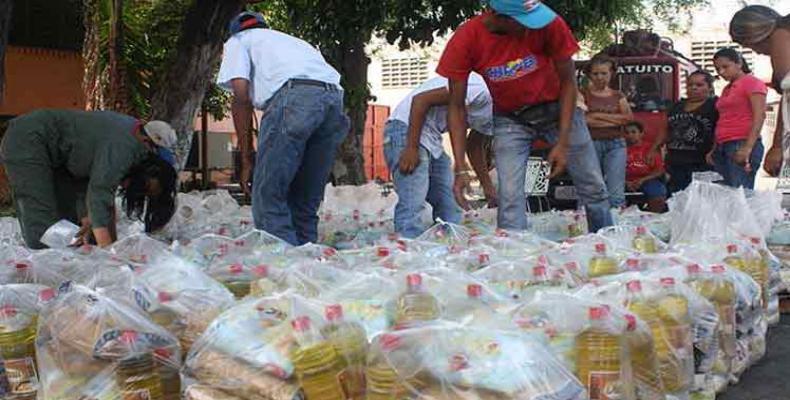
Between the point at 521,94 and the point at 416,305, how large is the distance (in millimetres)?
2083

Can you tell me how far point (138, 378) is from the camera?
2.29 m

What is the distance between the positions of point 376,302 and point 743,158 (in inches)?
178

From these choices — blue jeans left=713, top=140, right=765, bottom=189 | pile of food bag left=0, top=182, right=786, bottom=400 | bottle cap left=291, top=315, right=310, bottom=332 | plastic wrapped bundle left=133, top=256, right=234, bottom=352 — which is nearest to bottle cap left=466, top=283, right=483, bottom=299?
pile of food bag left=0, top=182, right=786, bottom=400

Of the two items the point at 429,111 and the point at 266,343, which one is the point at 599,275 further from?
the point at 429,111

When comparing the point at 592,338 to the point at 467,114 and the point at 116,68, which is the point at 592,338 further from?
the point at 116,68

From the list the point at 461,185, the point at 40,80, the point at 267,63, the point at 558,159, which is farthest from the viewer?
the point at 40,80

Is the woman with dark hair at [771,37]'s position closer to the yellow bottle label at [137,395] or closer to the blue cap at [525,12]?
the blue cap at [525,12]

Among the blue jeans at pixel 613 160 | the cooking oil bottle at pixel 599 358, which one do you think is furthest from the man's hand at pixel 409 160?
the cooking oil bottle at pixel 599 358

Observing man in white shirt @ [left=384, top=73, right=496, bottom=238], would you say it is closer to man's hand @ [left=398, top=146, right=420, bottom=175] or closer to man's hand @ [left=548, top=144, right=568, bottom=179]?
man's hand @ [left=398, top=146, right=420, bottom=175]

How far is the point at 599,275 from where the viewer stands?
3186 millimetres

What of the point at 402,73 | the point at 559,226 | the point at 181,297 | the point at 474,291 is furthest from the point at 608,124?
the point at 402,73

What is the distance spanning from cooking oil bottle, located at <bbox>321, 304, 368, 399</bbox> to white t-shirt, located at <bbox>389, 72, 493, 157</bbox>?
2.58 metres

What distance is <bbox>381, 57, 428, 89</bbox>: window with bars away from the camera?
30.2m

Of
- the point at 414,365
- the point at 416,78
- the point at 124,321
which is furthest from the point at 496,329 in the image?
the point at 416,78
